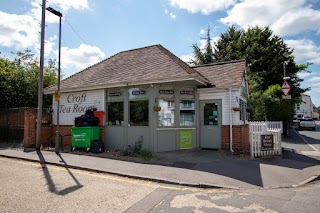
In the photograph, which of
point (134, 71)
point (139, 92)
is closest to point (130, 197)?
point (139, 92)

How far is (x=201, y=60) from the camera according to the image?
33.1 meters

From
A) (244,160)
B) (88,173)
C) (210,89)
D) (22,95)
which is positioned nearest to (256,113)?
(210,89)

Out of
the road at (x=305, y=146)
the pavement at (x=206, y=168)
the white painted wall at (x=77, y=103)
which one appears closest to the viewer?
the pavement at (x=206, y=168)

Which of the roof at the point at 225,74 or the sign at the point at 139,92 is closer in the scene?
the sign at the point at 139,92

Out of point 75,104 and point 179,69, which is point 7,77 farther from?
point 179,69

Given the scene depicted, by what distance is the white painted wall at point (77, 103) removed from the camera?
1201 cm

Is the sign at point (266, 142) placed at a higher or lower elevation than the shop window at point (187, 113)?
lower

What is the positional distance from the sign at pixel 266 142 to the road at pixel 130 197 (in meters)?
3.46

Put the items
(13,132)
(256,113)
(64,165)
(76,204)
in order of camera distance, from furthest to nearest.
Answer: (256,113) < (13,132) < (64,165) < (76,204)

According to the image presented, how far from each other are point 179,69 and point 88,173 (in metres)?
5.66

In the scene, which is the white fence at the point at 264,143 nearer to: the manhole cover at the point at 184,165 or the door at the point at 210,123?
the door at the point at 210,123

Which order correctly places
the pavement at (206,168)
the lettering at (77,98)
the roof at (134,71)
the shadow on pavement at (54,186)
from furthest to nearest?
the lettering at (77,98)
the roof at (134,71)
the pavement at (206,168)
the shadow on pavement at (54,186)

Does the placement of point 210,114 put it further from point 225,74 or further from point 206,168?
point 206,168

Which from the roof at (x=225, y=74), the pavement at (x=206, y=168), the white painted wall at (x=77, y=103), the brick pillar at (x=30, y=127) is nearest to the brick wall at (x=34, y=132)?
the brick pillar at (x=30, y=127)
